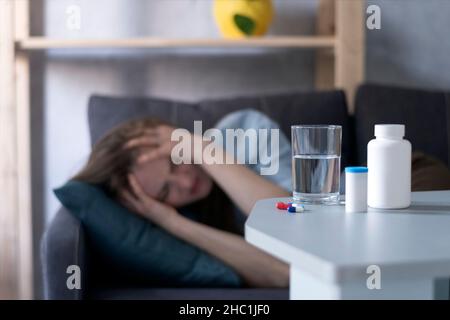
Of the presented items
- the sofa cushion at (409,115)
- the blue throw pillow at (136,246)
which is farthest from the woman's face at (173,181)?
the sofa cushion at (409,115)

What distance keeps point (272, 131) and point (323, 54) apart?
52cm

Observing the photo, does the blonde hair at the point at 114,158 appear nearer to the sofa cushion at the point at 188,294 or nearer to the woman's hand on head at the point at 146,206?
the woman's hand on head at the point at 146,206

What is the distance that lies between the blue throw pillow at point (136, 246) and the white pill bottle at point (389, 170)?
0.67 metres

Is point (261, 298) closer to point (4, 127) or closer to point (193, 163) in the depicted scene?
point (193, 163)

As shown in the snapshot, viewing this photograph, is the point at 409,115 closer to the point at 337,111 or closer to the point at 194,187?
the point at 337,111

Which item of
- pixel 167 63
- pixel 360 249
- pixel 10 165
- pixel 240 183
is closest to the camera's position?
pixel 360 249

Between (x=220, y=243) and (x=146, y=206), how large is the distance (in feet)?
0.62

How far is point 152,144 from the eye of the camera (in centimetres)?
159

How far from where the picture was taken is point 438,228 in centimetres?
71

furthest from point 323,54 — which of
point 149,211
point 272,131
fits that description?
point 149,211

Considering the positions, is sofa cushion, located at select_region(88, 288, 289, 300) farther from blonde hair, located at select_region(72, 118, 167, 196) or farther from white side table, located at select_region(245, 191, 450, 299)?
white side table, located at select_region(245, 191, 450, 299)

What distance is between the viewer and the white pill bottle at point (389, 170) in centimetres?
83

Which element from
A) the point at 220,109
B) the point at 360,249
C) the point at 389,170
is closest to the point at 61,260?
the point at 220,109

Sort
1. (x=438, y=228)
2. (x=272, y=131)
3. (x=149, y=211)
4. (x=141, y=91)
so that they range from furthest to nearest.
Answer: (x=141, y=91)
(x=272, y=131)
(x=149, y=211)
(x=438, y=228)
